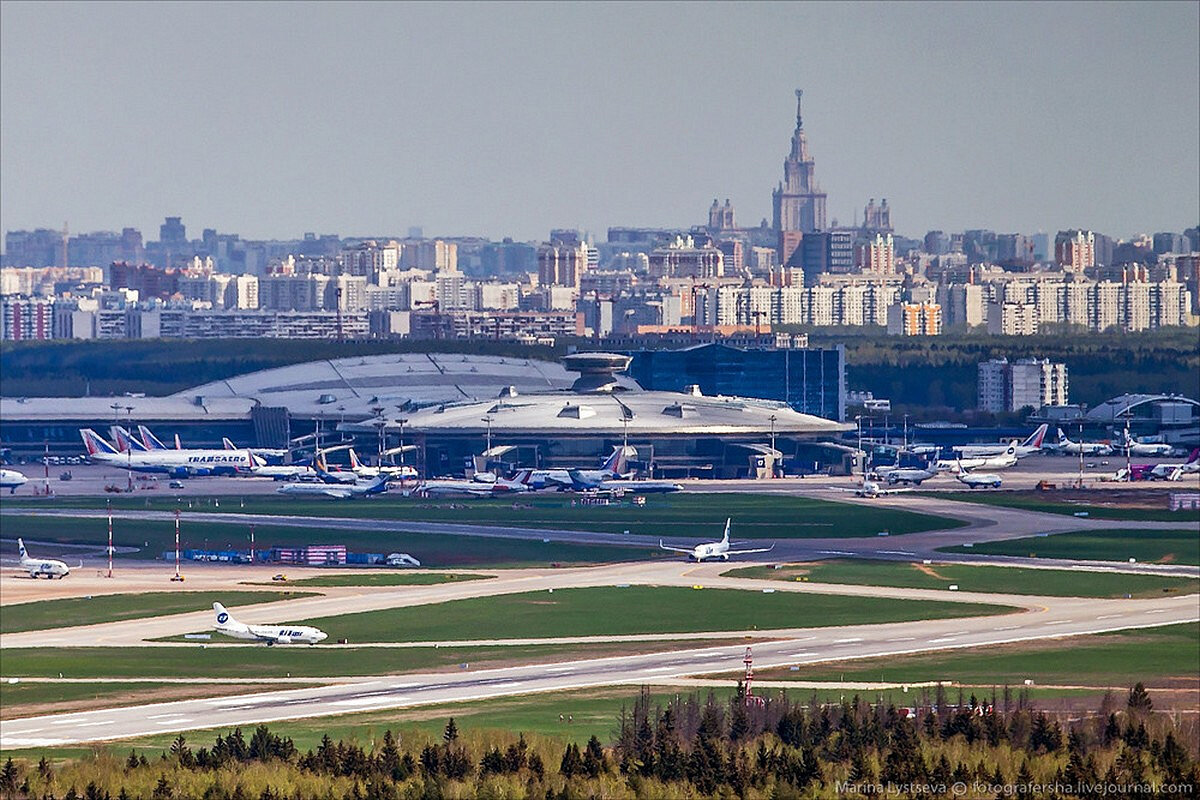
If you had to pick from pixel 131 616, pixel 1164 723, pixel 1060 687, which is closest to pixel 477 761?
pixel 1164 723

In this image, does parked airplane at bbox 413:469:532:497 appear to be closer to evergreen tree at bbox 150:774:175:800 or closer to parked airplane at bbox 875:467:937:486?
parked airplane at bbox 875:467:937:486

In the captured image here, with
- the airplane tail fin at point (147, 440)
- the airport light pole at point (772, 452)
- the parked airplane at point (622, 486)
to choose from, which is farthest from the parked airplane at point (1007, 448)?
the airplane tail fin at point (147, 440)

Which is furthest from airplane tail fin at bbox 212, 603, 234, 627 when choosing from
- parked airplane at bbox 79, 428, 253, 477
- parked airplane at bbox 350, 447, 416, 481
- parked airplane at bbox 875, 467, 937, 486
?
parked airplane at bbox 79, 428, 253, 477

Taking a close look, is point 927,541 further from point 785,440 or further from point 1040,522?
point 785,440

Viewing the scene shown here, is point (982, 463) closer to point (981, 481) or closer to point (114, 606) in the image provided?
point (981, 481)

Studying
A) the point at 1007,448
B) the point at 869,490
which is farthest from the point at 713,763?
the point at 1007,448

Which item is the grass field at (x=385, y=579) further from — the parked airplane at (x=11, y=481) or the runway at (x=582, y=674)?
the parked airplane at (x=11, y=481)

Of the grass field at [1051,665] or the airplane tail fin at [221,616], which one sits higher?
the airplane tail fin at [221,616]
